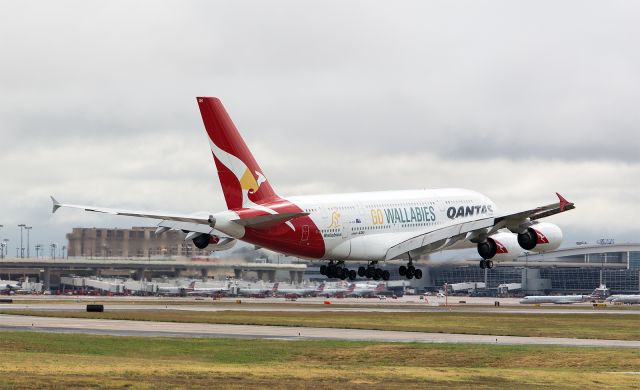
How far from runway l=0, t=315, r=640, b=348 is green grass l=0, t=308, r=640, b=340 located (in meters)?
4.83

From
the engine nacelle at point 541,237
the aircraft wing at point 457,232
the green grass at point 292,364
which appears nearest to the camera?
the green grass at point 292,364

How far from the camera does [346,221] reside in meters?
87.8

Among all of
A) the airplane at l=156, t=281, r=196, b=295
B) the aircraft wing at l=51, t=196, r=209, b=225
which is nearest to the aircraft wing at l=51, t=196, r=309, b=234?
the aircraft wing at l=51, t=196, r=209, b=225

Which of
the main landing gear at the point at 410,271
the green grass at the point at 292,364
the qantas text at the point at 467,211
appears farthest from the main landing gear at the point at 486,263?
the green grass at the point at 292,364

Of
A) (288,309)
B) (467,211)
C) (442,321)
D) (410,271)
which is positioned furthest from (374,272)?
(288,309)

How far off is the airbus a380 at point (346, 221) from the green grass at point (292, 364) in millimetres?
19462

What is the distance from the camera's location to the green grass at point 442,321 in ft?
260

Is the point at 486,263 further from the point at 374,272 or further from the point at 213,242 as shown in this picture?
the point at 213,242

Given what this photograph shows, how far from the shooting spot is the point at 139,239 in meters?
123

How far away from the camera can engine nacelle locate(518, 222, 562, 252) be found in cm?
9175

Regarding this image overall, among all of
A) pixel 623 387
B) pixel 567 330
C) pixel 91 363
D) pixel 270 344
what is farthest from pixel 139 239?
pixel 623 387

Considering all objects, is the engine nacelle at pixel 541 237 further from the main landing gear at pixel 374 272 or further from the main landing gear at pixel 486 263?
the main landing gear at pixel 374 272

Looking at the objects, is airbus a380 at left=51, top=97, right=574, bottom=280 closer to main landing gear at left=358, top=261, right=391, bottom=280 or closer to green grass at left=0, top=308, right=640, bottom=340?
main landing gear at left=358, top=261, right=391, bottom=280

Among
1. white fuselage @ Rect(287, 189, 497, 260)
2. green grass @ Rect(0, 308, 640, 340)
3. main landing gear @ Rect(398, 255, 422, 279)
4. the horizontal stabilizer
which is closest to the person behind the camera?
green grass @ Rect(0, 308, 640, 340)
